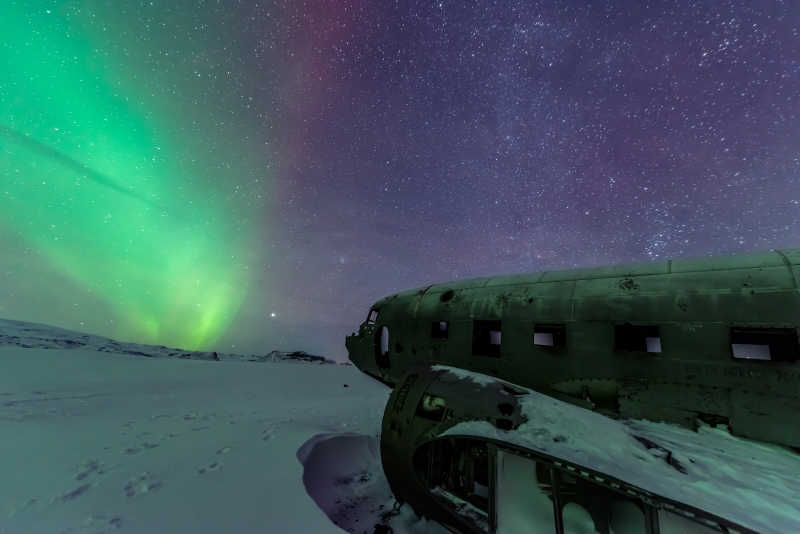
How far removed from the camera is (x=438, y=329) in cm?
855

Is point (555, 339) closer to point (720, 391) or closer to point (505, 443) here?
point (720, 391)

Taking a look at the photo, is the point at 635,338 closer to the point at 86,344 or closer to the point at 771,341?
the point at 771,341

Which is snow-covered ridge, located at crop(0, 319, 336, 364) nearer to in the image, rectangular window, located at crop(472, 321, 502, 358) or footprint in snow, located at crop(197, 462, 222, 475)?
footprint in snow, located at crop(197, 462, 222, 475)

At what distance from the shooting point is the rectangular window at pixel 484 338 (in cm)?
744

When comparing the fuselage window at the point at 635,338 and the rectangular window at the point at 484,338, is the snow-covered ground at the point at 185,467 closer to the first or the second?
the rectangular window at the point at 484,338

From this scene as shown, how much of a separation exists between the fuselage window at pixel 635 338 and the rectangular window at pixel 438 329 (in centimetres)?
391

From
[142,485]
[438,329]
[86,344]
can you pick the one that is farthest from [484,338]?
[86,344]

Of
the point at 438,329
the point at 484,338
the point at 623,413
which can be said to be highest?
the point at 438,329

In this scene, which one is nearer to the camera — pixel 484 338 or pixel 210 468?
pixel 210 468

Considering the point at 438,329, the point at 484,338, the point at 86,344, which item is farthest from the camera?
the point at 86,344

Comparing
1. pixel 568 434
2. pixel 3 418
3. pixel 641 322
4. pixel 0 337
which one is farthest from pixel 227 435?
pixel 0 337

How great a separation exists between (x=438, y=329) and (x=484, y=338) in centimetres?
138

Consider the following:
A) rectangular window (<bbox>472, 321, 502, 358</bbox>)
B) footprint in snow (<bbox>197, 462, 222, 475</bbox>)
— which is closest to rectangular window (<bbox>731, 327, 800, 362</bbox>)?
rectangular window (<bbox>472, 321, 502, 358</bbox>)

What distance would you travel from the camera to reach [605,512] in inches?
154
